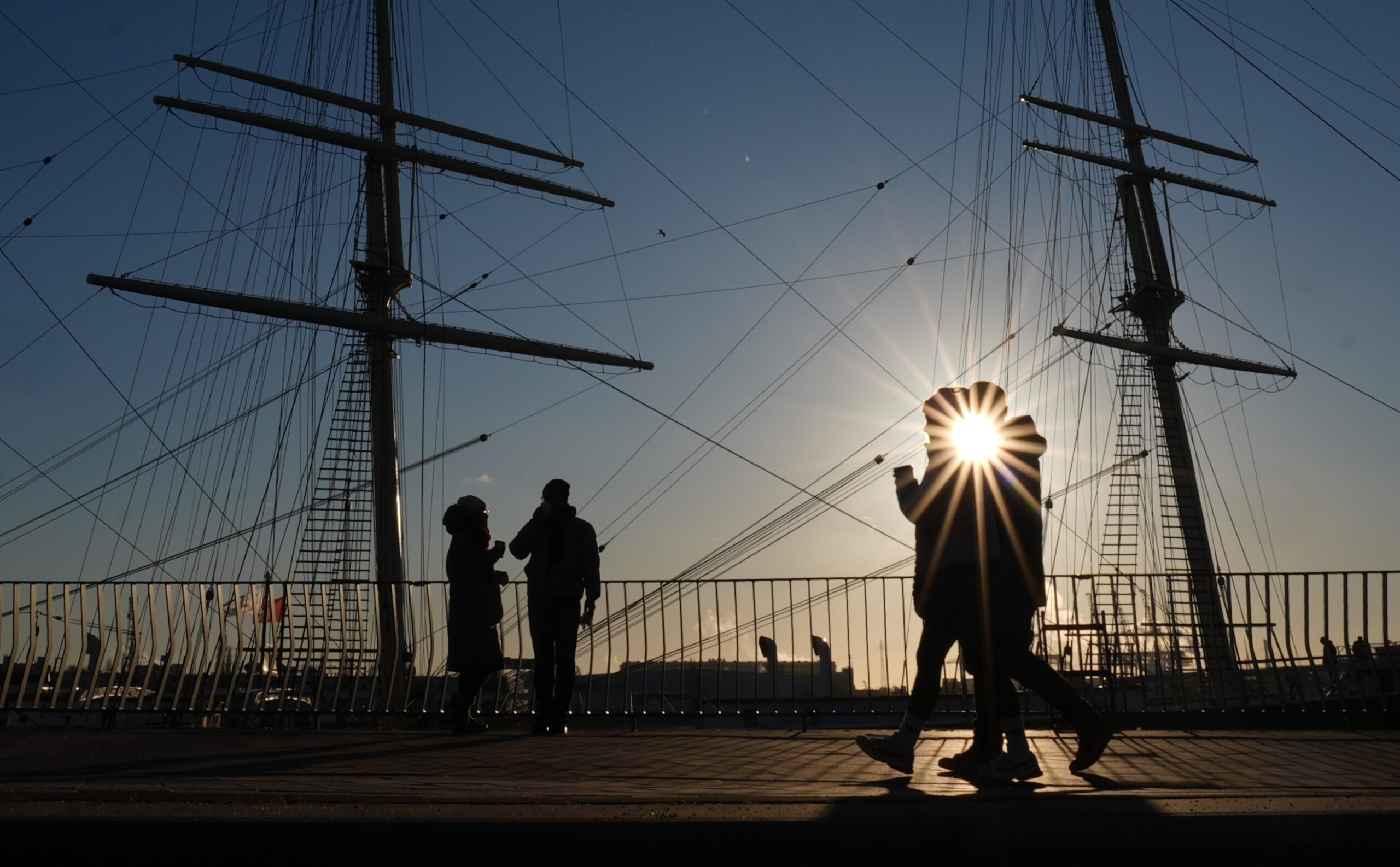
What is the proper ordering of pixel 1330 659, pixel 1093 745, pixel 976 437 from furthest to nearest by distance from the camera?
pixel 1330 659 < pixel 976 437 < pixel 1093 745

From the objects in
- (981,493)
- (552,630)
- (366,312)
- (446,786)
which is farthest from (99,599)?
(366,312)

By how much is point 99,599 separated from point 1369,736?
9.52 metres

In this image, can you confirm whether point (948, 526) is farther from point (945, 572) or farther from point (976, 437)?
point (976, 437)

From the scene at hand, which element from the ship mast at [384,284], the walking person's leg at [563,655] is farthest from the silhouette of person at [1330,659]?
the ship mast at [384,284]

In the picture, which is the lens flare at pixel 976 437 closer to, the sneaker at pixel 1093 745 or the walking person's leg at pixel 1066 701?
the walking person's leg at pixel 1066 701

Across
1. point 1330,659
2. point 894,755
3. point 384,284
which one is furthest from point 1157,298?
point 894,755

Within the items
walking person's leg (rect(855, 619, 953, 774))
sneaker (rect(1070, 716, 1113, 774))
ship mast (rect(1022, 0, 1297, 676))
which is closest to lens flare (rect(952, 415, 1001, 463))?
walking person's leg (rect(855, 619, 953, 774))

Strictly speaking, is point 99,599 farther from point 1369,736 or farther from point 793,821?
point 1369,736

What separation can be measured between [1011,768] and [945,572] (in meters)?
0.87

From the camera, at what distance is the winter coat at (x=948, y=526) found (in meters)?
5.53

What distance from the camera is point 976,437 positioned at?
581 centimetres

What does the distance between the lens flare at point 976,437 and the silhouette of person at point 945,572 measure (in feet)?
0.09

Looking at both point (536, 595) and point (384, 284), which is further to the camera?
point (384, 284)

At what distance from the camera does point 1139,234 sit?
1458 inches
